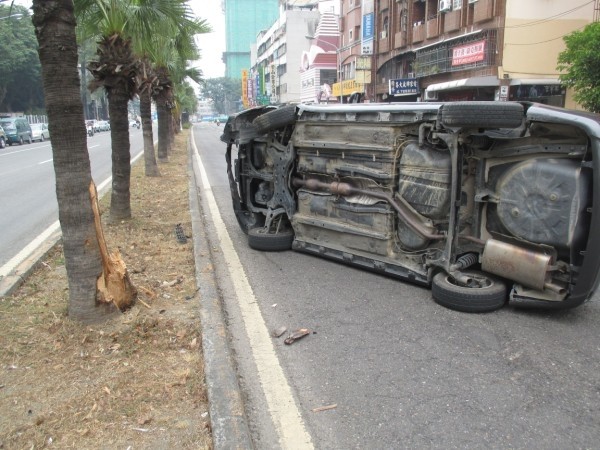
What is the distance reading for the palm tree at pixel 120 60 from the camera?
8.27 m

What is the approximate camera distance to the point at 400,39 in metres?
37.8

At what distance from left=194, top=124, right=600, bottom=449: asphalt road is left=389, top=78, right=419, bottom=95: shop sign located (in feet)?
102

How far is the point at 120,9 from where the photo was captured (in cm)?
801

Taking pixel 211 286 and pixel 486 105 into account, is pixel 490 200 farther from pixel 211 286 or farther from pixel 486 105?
pixel 211 286

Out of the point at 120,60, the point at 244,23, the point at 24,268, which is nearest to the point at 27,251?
the point at 24,268

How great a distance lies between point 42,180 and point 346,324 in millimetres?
14227

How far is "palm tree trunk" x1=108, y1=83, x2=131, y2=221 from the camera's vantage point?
857 cm

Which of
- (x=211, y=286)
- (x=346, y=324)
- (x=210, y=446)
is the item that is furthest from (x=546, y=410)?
(x=211, y=286)

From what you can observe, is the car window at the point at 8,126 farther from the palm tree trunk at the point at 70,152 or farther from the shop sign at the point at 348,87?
the palm tree trunk at the point at 70,152

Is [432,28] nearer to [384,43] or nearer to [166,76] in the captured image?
[384,43]

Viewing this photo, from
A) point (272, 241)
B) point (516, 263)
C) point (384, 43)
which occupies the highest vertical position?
point (384, 43)

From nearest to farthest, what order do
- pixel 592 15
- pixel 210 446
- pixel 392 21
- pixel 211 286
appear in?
pixel 210 446, pixel 211 286, pixel 592 15, pixel 392 21

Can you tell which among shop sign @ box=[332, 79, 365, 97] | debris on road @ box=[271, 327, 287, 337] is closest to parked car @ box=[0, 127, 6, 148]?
shop sign @ box=[332, 79, 365, 97]

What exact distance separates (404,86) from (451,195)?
31533mm
